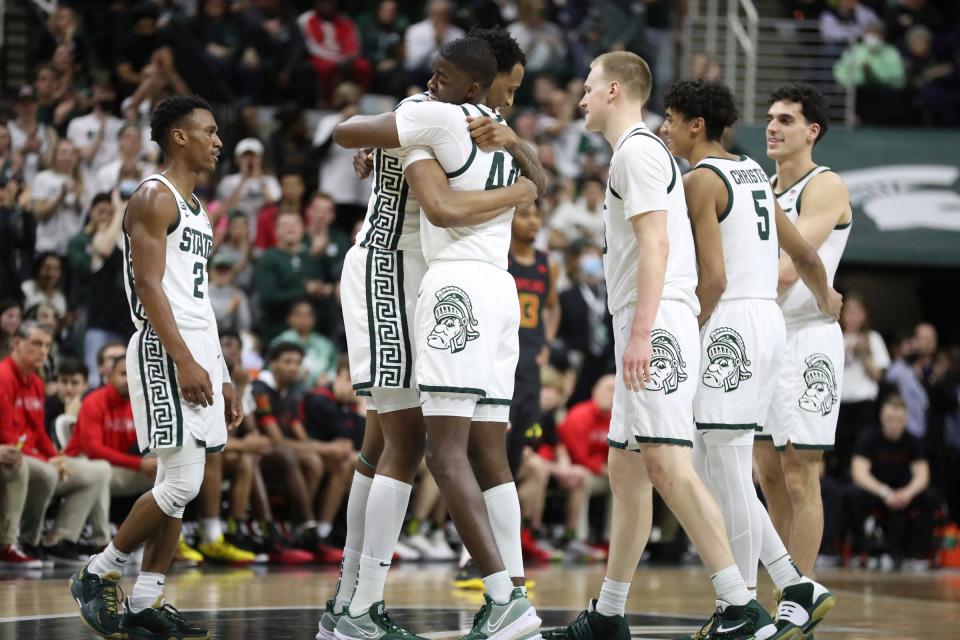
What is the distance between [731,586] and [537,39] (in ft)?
40.0

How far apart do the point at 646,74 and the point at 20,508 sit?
5815mm

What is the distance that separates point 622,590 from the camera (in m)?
6.32

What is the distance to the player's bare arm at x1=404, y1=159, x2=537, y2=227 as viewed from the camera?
5.89 m

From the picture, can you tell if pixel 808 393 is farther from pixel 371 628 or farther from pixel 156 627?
pixel 156 627

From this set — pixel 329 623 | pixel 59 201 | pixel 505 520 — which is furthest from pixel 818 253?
pixel 59 201

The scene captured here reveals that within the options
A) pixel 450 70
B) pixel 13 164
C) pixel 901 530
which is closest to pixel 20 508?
pixel 13 164

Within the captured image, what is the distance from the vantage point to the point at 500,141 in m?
6.05

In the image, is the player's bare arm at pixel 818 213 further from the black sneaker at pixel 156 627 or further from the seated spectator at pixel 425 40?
the seated spectator at pixel 425 40

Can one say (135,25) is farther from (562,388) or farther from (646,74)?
(646,74)

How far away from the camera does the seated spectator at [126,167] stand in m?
12.8

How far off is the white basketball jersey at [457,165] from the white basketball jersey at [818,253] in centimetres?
182

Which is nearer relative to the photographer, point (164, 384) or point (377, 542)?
point (377, 542)

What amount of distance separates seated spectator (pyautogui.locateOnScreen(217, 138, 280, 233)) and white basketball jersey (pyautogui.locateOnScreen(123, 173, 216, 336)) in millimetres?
7379

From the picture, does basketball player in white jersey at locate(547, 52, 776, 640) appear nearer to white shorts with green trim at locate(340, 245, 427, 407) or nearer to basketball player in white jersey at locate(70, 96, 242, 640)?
white shorts with green trim at locate(340, 245, 427, 407)
